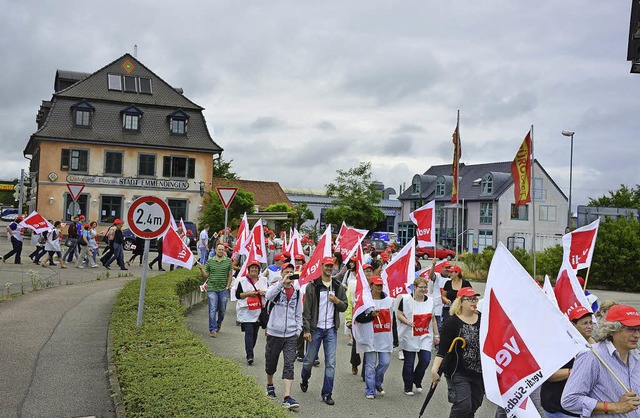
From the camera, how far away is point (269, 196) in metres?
76.8

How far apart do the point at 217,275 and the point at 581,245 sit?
653 centimetres

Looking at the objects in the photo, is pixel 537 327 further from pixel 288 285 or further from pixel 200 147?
pixel 200 147

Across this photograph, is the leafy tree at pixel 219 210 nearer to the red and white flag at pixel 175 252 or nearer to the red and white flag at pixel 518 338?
the red and white flag at pixel 175 252

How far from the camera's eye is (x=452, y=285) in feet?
37.7

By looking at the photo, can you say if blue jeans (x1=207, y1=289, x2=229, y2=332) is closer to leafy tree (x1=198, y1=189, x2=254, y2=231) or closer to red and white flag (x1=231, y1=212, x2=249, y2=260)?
red and white flag (x1=231, y1=212, x2=249, y2=260)

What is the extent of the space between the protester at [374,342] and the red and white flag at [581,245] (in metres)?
4.10

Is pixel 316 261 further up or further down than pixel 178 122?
further down

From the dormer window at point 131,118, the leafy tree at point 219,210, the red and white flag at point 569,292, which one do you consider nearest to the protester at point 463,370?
the red and white flag at point 569,292

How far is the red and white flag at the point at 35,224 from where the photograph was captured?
24.5 meters

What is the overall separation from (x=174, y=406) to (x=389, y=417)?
3.11 metres

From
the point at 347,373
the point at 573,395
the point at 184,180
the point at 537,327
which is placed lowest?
the point at 347,373

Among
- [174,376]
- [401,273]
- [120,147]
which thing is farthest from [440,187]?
[174,376]

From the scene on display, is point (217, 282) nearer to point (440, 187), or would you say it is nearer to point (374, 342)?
point (374, 342)

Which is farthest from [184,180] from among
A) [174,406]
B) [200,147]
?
[174,406]
